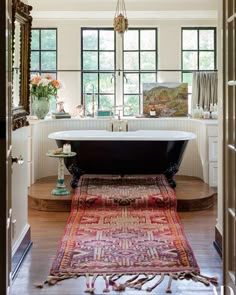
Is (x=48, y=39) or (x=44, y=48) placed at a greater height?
(x=48, y=39)

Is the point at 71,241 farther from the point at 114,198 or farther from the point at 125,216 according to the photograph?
the point at 114,198

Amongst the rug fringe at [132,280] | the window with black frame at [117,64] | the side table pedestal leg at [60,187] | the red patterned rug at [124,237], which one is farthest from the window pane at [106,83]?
the rug fringe at [132,280]

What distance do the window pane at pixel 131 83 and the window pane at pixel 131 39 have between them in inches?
17.9

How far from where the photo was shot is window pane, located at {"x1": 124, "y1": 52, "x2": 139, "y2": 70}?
25.0 feet

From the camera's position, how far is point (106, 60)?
7664mm

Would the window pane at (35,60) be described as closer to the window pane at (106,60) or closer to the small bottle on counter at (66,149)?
the window pane at (106,60)

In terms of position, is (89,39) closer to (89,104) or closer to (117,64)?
(117,64)

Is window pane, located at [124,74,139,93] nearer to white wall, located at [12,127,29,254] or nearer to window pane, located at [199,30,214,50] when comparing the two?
window pane, located at [199,30,214,50]

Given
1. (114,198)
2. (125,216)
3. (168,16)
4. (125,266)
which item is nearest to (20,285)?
(125,266)

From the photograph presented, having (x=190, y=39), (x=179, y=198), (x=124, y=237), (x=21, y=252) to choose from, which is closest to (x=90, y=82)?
(x=190, y=39)

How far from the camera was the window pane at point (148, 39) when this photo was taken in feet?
24.9

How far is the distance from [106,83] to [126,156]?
201 cm

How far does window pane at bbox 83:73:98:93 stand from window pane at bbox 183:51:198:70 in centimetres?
147

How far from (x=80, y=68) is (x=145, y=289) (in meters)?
5.05
